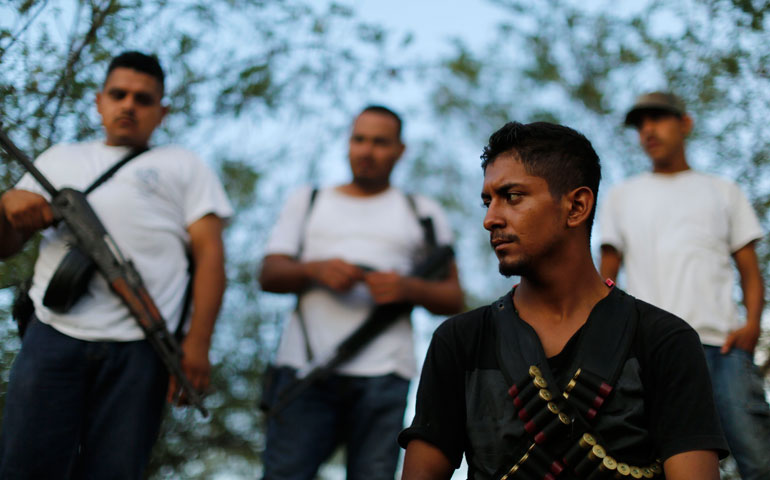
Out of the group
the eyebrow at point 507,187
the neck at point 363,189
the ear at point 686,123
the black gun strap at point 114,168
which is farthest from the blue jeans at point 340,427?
the ear at point 686,123

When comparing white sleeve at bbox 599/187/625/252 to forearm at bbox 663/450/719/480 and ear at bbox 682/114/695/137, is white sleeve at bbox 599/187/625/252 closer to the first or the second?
ear at bbox 682/114/695/137

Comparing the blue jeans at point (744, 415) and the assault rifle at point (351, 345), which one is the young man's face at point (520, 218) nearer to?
the blue jeans at point (744, 415)

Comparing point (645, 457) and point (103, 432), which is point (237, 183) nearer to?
point (103, 432)

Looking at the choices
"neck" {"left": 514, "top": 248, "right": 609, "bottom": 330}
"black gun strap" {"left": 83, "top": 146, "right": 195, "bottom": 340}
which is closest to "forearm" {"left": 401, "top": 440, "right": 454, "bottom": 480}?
"neck" {"left": 514, "top": 248, "right": 609, "bottom": 330}

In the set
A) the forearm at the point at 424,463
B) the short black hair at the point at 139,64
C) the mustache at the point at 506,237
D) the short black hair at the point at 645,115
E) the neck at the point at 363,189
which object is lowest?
the forearm at the point at 424,463

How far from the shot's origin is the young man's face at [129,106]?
4332 mm

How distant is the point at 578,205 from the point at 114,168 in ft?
7.11

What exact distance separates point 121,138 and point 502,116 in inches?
317

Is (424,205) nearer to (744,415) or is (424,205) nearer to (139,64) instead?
(139,64)

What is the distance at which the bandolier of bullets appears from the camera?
103 inches

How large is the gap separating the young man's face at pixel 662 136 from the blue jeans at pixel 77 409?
2.80m

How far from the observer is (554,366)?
A: 9.21 ft

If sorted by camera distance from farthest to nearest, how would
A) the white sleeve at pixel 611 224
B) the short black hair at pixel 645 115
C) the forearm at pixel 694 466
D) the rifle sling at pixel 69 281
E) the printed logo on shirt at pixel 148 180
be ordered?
the short black hair at pixel 645 115 < the white sleeve at pixel 611 224 < the printed logo on shirt at pixel 148 180 < the rifle sling at pixel 69 281 < the forearm at pixel 694 466

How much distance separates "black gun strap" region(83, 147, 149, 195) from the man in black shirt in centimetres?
184
